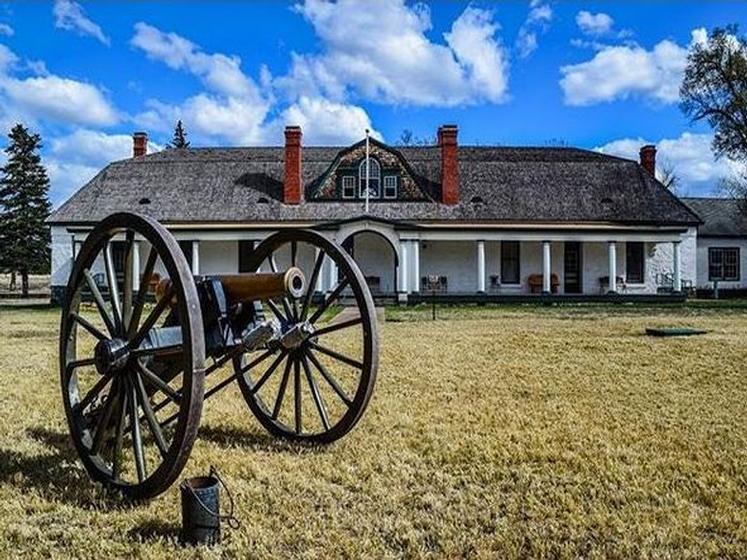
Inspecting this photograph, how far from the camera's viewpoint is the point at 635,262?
28688mm

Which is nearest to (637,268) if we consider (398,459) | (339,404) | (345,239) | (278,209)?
(345,239)

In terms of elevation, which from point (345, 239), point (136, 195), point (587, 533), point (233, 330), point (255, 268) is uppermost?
point (136, 195)

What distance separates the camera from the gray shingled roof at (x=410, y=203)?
2759 centimetres

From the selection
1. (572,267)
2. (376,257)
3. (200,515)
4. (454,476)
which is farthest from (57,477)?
(572,267)

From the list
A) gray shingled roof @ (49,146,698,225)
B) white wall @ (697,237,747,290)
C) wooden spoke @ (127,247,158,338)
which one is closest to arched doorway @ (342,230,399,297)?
gray shingled roof @ (49,146,698,225)

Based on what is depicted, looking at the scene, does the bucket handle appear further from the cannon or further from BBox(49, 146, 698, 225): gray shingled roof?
BBox(49, 146, 698, 225): gray shingled roof

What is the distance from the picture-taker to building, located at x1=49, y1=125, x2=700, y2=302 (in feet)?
87.6

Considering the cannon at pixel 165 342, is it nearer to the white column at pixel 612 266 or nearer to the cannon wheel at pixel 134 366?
the cannon wheel at pixel 134 366

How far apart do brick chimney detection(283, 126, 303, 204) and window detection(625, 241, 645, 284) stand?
43.4 feet

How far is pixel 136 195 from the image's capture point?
2880 cm

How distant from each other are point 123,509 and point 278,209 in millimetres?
24038

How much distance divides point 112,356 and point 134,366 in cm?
13

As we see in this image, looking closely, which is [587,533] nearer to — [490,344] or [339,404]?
[339,404]

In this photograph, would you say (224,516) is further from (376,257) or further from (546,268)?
(376,257)
